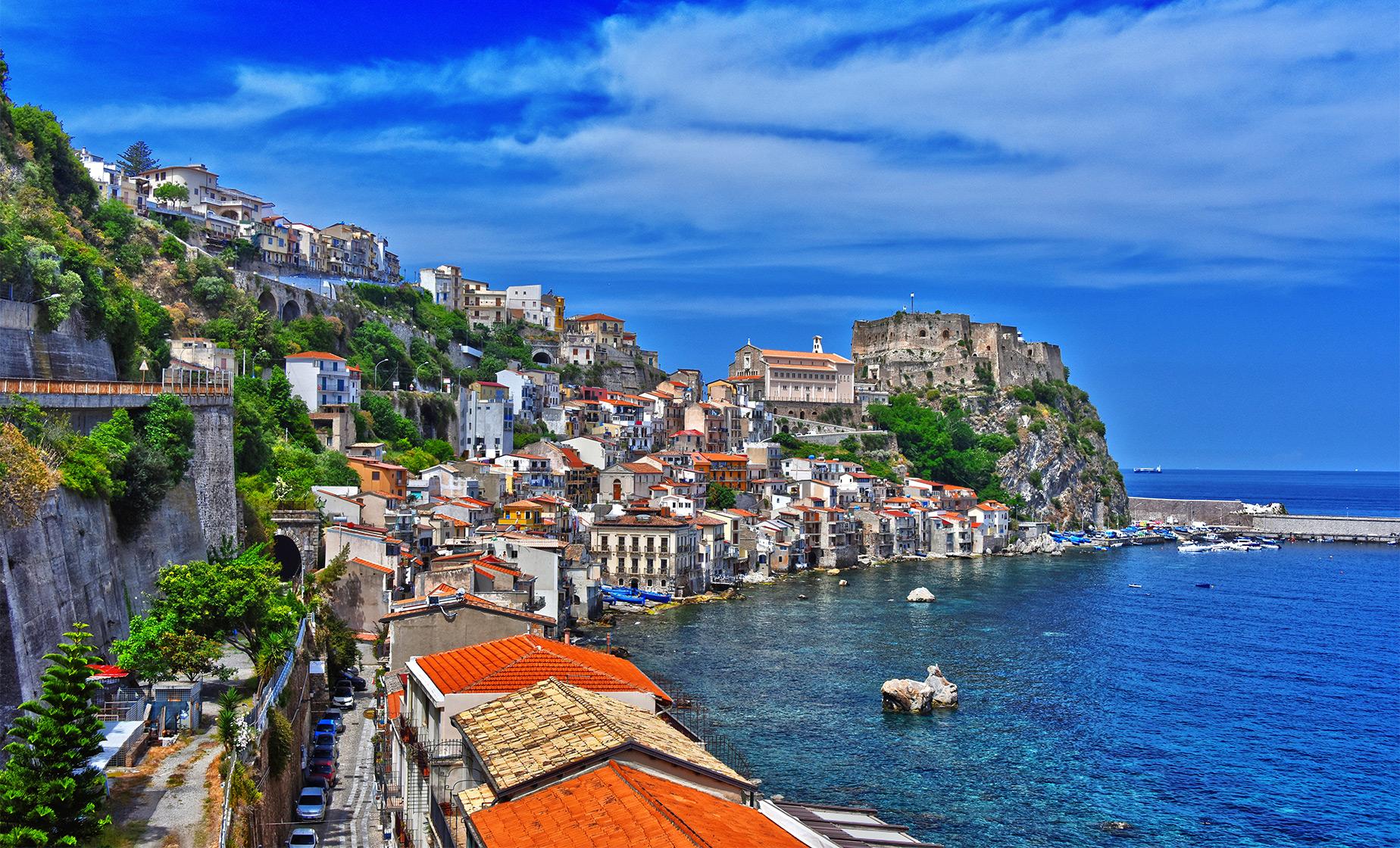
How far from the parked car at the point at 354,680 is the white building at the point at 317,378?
2872cm

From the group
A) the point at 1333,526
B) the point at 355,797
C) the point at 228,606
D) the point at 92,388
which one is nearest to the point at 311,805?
the point at 355,797

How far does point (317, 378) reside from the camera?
56.8 meters

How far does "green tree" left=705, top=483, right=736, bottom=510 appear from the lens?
75062 millimetres

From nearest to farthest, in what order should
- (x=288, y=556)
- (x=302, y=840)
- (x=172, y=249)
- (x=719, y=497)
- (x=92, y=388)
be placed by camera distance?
(x=302, y=840) → (x=92, y=388) → (x=288, y=556) → (x=172, y=249) → (x=719, y=497)

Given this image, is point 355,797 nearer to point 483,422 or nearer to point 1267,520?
point 483,422

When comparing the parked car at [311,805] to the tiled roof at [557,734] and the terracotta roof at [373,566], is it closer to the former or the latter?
the tiled roof at [557,734]

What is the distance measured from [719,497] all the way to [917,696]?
136ft

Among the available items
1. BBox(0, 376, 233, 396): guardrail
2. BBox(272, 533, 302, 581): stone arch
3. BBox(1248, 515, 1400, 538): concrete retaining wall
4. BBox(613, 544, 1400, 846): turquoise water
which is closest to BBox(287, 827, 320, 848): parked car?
BBox(0, 376, 233, 396): guardrail

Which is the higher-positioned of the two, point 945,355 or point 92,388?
point 945,355

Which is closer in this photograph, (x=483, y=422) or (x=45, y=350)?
(x=45, y=350)

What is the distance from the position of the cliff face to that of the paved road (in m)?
84.2

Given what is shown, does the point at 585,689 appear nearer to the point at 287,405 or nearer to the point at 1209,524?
the point at 287,405

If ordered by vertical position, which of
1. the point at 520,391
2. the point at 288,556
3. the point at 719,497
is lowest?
the point at 288,556

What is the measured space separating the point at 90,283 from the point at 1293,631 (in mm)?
51365
